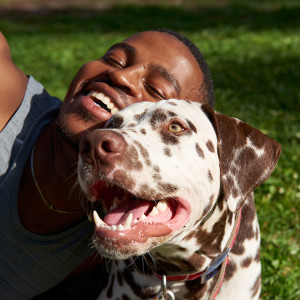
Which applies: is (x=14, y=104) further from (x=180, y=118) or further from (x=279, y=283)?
(x=279, y=283)

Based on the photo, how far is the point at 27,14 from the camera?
15328 millimetres

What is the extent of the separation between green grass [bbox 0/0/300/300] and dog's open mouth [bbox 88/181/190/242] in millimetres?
1604

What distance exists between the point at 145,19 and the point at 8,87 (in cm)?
1085

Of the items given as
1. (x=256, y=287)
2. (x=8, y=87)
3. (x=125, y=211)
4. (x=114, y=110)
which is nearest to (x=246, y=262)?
(x=256, y=287)

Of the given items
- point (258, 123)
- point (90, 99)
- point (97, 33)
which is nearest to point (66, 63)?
point (97, 33)

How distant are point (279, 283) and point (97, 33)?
9.78 m

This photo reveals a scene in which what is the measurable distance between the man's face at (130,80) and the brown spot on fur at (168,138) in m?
0.68

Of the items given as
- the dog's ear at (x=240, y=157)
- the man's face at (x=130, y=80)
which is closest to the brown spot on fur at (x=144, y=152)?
the dog's ear at (x=240, y=157)

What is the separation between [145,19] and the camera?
14.2 metres

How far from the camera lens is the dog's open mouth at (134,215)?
2.50 metres

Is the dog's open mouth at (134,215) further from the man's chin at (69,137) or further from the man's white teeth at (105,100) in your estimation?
the man's white teeth at (105,100)

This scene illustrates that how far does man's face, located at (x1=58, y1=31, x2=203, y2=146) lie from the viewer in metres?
3.35

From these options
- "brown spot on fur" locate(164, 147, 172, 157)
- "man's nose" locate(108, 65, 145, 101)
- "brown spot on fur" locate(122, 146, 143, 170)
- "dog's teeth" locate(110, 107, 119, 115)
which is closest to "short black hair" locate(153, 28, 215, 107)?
"man's nose" locate(108, 65, 145, 101)

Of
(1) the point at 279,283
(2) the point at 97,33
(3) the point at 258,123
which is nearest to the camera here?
(1) the point at 279,283
